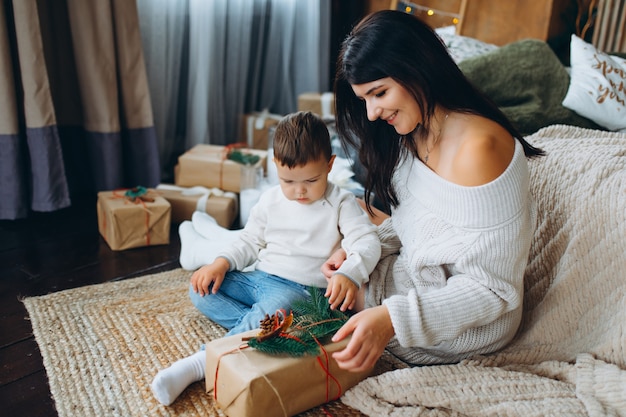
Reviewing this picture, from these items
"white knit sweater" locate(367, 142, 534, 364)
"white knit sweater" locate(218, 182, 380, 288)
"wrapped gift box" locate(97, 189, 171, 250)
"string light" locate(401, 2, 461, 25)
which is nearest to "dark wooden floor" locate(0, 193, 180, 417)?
"wrapped gift box" locate(97, 189, 171, 250)

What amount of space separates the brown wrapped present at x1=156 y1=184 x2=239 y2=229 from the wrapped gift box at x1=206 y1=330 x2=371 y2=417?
93 cm

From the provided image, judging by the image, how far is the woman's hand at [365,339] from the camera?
92cm

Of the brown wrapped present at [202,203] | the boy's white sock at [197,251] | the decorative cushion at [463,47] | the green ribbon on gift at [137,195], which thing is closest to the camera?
the boy's white sock at [197,251]

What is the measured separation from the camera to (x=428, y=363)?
3.81 feet

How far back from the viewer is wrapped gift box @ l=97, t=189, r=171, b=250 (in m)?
1.72

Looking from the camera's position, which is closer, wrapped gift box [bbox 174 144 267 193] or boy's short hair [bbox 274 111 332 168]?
boy's short hair [bbox 274 111 332 168]

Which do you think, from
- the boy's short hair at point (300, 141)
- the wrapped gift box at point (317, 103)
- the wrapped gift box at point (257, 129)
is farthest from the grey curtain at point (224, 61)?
the boy's short hair at point (300, 141)

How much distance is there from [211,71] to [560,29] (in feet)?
5.57

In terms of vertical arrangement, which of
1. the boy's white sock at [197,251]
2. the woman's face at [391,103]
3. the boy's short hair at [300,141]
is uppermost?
the woman's face at [391,103]

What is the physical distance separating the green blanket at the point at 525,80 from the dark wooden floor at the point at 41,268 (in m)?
1.13

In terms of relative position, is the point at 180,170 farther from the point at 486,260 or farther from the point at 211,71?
the point at 486,260

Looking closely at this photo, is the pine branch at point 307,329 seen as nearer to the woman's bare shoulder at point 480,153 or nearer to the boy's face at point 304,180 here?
the boy's face at point 304,180

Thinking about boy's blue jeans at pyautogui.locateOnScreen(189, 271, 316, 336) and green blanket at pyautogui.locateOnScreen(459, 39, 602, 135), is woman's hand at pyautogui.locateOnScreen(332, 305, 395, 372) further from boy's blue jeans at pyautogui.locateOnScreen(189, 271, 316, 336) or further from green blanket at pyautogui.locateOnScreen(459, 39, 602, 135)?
green blanket at pyautogui.locateOnScreen(459, 39, 602, 135)

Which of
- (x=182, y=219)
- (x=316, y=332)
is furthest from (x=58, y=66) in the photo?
(x=316, y=332)
